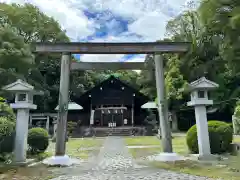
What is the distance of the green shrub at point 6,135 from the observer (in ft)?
25.1

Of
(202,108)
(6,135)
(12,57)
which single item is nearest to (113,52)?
(202,108)

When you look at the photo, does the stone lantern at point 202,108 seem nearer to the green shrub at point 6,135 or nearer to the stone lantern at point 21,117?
the stone lantern at point 21,117

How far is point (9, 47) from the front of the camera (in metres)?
20.4

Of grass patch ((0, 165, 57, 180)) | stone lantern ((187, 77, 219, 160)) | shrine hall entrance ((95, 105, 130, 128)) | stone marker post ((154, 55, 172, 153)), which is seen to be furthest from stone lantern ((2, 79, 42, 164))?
shrine hall entrance ((95, 105, 130, 128))

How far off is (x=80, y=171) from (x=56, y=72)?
2496 centimetres

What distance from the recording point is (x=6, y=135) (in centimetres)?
788

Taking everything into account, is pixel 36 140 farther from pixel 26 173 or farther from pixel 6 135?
pixel 26 173

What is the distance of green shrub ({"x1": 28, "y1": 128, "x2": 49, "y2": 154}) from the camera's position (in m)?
10.4

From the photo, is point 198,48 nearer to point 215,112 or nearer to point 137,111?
point 215,112

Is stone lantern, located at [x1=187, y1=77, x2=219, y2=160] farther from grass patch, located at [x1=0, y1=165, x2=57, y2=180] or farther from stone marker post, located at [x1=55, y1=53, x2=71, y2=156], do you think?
grass patch, located at [x1=0, y1=165, x2=57, y2=180]

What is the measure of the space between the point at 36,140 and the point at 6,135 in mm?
2667

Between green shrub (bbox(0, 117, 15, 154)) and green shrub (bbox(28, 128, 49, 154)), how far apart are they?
1968 millimetres

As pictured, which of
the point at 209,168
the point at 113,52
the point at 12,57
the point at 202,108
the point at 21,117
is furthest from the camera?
the point at 12,57

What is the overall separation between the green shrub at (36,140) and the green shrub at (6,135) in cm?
197
